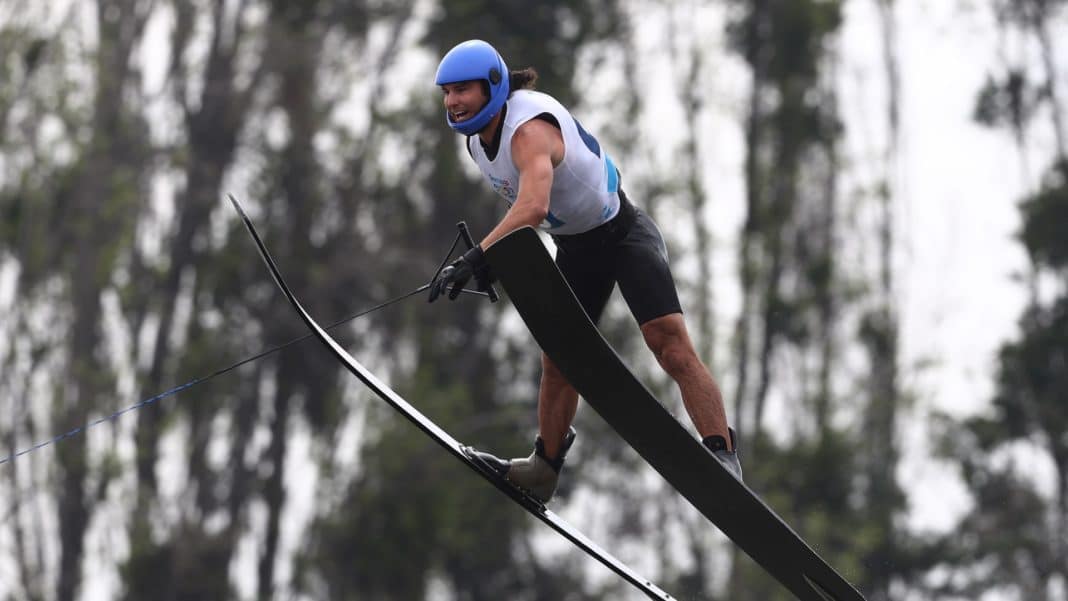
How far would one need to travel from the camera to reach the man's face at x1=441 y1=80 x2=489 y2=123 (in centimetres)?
619

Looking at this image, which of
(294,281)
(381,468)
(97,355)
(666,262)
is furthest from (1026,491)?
(666,262)

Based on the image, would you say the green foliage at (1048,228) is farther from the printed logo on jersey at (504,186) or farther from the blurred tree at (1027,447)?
the printed logo on jersey at (504,186)

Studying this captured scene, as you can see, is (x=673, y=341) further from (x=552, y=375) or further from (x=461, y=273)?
(x=461, y=273)

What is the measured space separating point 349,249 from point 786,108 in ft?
20.0

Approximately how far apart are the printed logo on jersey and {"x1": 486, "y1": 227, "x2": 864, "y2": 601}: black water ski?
1.12 ft

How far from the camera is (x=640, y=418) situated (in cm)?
654

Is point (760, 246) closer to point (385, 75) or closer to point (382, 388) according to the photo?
point (385, 75)

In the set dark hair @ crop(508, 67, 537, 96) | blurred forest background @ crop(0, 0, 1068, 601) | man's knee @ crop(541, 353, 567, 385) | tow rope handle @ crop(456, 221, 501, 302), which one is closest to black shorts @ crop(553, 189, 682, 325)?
man's knee @ crop(541, 353, 567, 385)

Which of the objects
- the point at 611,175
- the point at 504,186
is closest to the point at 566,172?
the point at 504,186

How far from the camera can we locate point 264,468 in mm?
23484

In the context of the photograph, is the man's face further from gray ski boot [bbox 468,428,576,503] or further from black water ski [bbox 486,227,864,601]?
gray ski boot [bbox 468,428,576,503]

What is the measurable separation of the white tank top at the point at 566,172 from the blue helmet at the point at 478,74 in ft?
0.18

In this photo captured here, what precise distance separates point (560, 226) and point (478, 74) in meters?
0.66

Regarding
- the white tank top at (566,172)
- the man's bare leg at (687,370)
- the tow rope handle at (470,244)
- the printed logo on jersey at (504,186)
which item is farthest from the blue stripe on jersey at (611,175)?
the tow rope handle at (470,244)
